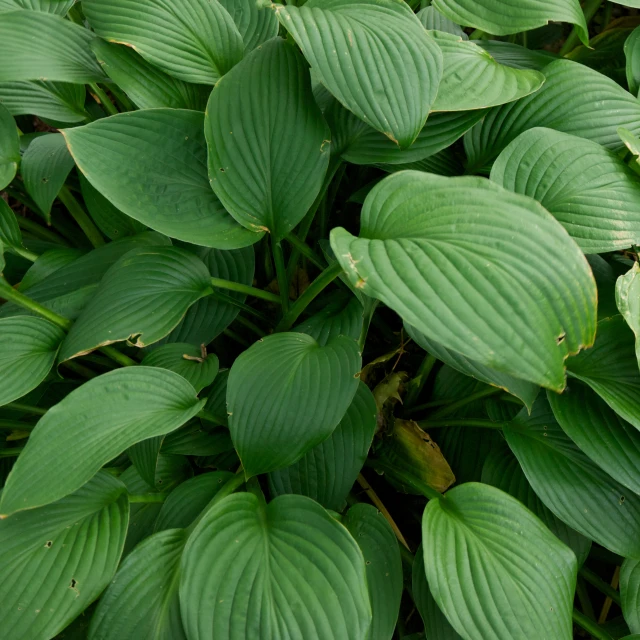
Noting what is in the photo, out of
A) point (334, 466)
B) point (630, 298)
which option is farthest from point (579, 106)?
point (334, 466)

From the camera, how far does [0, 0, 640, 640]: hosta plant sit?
68cm

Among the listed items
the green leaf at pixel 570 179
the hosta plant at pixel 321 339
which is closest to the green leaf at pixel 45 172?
the hosta plant at pixel 321 339

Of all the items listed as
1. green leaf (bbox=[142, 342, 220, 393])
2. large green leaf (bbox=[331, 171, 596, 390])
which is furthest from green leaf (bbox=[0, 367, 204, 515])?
large green leaf (bbox=[331, 171, 596, 390])

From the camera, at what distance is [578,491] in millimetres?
847

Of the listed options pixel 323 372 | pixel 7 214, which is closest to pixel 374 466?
pixel 323 372

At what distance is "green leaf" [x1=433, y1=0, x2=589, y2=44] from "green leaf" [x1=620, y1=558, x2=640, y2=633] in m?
0.92

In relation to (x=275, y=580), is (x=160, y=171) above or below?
above

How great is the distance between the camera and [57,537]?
0.76 metres

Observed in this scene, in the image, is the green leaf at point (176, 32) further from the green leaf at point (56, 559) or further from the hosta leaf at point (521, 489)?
the hosta leaf at point (521, 489)

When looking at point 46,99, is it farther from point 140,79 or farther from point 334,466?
point 334,466

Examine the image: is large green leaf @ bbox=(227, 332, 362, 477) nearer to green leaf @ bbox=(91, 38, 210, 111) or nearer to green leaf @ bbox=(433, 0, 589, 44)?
green leaf @ bbox=(91, 38, 210, 111)

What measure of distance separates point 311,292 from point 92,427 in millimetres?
422

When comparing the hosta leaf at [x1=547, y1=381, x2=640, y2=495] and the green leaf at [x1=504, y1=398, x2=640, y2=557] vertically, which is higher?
the hosta leaf at [x1=547, y1=381, x2=640, y2=495]


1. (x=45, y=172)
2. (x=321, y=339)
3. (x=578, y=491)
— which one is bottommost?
(x=578, y=491)
